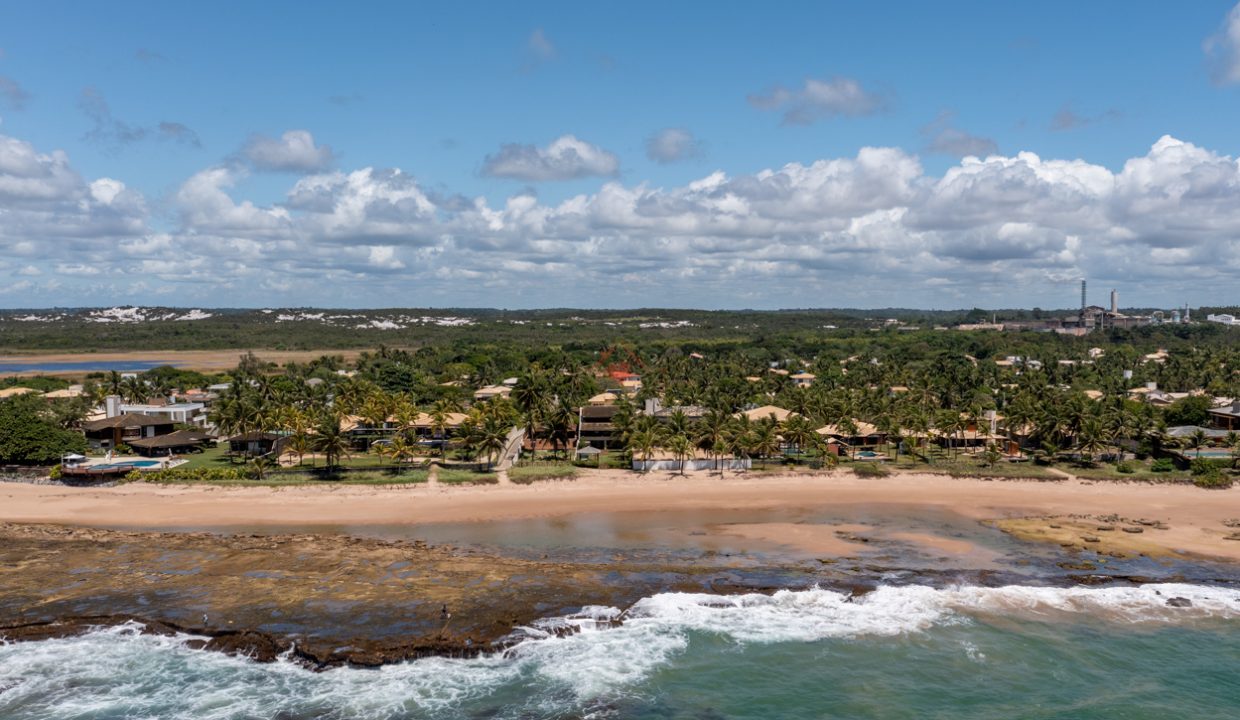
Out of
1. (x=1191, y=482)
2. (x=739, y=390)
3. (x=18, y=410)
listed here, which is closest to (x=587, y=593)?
(x=1191, y=482)

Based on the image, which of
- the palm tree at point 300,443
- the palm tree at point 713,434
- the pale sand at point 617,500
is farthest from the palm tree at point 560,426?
the palm tree at point 300,443

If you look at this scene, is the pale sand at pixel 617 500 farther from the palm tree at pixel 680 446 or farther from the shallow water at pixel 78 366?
the shallow water at pixel 78 366

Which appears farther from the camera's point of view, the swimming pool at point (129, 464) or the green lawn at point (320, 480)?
the swimming pool at point (129, 464)

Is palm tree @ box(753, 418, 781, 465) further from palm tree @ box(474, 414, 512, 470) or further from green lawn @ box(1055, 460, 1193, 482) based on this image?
green lawn @ box(1055, 460, 1193, 482)

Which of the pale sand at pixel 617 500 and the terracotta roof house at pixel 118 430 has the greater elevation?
the terracotta roof house at pixel 118 430

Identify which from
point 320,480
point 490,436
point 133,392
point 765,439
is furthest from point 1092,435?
point 133,392

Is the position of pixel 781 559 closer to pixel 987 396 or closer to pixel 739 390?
pixel 739 390
